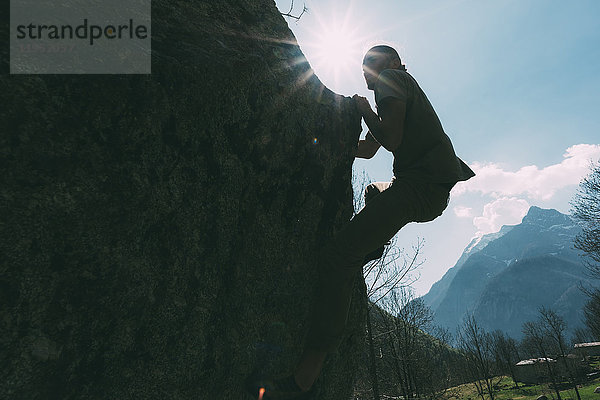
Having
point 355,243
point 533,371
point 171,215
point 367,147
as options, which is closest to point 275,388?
point 355,243

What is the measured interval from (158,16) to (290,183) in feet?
5.14

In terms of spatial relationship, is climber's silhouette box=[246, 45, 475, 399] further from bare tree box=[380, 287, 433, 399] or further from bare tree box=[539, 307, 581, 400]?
bare tree box=[539, 307, 581, 400]

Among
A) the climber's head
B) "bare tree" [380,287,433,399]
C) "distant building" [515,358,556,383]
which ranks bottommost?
"distant building" [515,358,556,383]

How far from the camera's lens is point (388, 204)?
2625 mm

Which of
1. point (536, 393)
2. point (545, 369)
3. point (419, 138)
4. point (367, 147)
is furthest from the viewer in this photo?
point (545, 369)

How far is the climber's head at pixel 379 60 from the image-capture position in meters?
3.14

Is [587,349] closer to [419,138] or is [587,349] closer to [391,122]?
[419,138]

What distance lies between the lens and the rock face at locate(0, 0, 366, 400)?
144 cm

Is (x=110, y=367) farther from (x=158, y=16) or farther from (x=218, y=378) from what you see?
(x=158, y=16)

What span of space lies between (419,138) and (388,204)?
0.67 metres

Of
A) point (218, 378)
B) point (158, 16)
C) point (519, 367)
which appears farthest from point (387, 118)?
point (519, 367)

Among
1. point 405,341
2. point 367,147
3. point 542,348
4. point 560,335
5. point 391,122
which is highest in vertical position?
point 367,147

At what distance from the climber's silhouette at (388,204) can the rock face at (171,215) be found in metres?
0.20

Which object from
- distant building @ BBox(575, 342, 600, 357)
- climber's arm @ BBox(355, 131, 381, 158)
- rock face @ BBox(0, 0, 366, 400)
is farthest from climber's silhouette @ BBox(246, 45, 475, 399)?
distant building @ BBox(575, 342, 600, 357)
